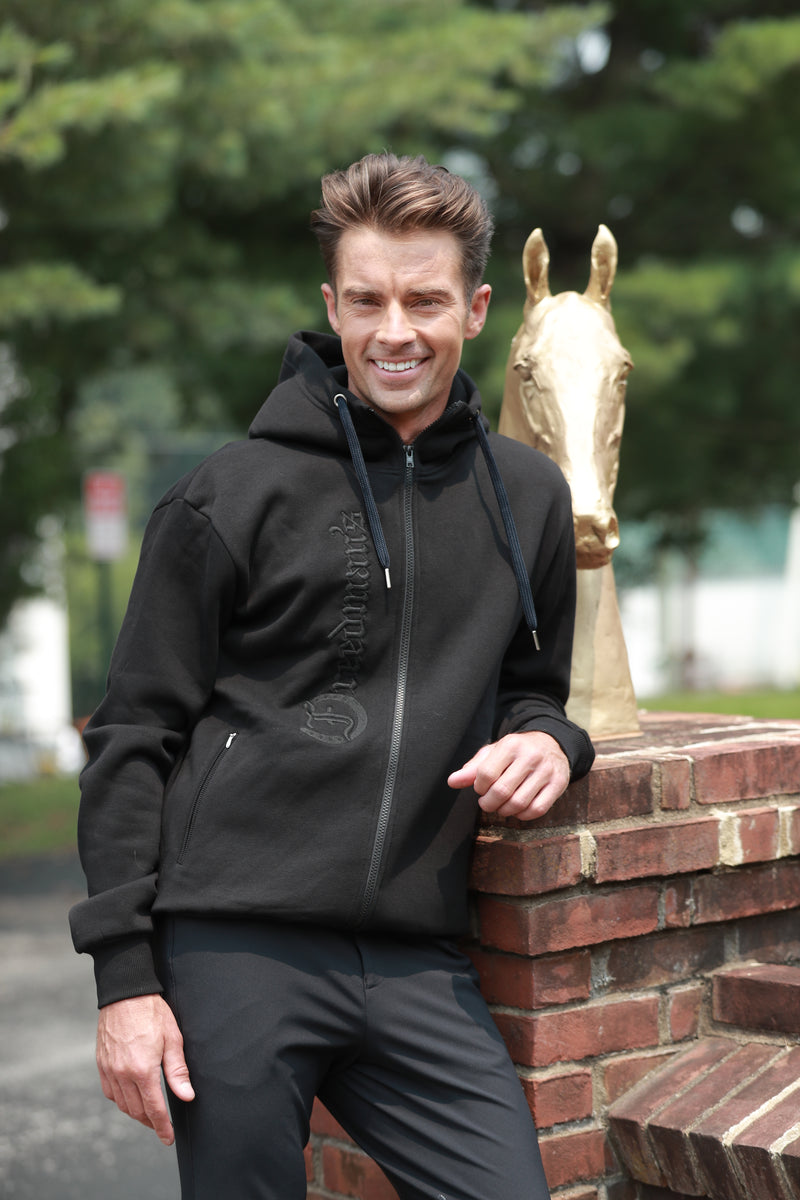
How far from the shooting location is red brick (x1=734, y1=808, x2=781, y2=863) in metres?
2.61

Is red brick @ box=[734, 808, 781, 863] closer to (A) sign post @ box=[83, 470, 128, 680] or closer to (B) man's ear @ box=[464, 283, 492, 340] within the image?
(B) man's ear @ box=[464, 283, 492, 340]

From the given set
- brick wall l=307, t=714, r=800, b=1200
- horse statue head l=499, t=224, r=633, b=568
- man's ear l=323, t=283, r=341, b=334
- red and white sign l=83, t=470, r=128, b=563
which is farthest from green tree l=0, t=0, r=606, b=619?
brick wall l=307, t=714, r=800, b=1200

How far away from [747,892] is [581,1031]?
0.47m

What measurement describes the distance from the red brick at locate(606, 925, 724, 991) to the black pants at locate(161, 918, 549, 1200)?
390 mm

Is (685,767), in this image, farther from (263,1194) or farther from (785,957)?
(263,1194)

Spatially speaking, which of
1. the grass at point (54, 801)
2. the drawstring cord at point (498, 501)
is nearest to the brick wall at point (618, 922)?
the drawstring cord at point (498, 501)

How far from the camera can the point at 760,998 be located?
2.57 m

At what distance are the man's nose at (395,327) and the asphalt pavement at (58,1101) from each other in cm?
285

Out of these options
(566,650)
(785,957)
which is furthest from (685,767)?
(785,957)

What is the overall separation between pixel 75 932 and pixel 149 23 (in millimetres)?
6785

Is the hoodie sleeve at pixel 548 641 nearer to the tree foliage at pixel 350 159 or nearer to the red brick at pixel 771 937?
the red brick at pixel 771 937

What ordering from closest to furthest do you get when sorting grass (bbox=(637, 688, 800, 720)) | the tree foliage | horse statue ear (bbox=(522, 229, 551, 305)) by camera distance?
horse statue ear (bbox=(522, 229, 551, 305)), the tree foliage, grass (bbox=(637, 688, 800, 720))

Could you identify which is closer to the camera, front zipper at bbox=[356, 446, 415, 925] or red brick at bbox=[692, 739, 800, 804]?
front zipper at bbox=[356, 446, 415, 925]

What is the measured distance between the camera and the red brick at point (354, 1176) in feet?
8.27
